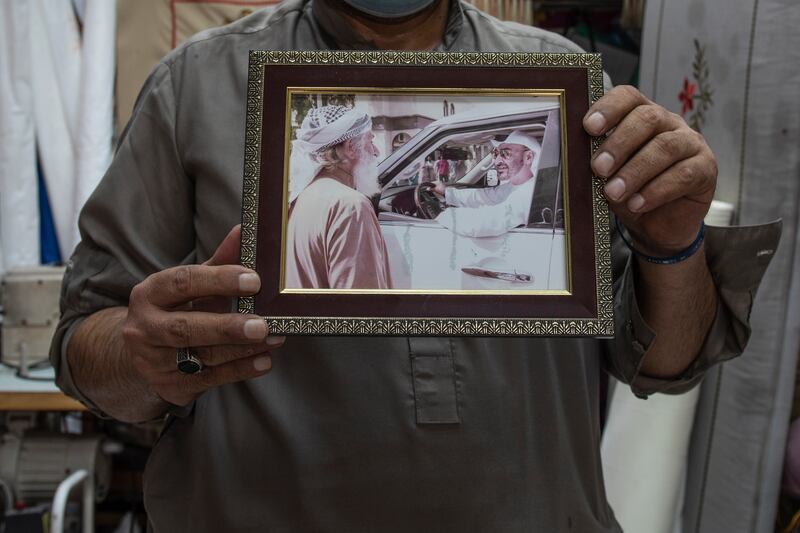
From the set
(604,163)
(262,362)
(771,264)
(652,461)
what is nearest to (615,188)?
(604,163)

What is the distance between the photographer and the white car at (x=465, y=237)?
81 cm

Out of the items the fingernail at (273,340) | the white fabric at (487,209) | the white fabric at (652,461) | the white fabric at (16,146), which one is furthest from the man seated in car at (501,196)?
the white fabric at (16,146)

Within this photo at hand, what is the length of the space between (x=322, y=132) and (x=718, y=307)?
0.56 metres

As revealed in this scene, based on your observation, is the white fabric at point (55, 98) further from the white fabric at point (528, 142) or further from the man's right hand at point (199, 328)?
the white fabric at point (528, 142)

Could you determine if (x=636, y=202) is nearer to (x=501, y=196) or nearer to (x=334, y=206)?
(x=501, y=196)

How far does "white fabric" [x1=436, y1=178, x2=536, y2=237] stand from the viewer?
82cm

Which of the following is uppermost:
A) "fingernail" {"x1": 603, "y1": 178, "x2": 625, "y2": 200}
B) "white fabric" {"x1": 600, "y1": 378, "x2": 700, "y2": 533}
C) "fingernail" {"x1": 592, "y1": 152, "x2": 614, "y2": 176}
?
"fingernail" {"x1": 592, "y1": 152, "x2": 614, "y2": 176}

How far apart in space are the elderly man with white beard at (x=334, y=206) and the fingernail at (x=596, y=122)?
22cm

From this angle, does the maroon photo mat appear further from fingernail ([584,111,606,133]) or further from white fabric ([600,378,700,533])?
white fabric ([600,378,700,533])

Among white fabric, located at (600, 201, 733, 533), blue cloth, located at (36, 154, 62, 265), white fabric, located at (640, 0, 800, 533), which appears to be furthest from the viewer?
blue cloth, located at (36, 154, 62, 265)

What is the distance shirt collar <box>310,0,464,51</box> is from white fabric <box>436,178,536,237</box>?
35 cm

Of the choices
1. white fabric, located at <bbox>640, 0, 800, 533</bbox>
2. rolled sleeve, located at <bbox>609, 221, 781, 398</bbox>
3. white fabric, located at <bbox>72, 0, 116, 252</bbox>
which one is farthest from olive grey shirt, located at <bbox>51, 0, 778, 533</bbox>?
white fabric, located at <bbox>72, 0, 116, 252</bbox>

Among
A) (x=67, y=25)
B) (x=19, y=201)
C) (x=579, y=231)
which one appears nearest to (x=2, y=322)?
(x=19, y=201)

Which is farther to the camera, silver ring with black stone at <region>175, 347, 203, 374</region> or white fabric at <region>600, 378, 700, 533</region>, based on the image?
white fabric at <region>600, 378, 700, 533</region>
